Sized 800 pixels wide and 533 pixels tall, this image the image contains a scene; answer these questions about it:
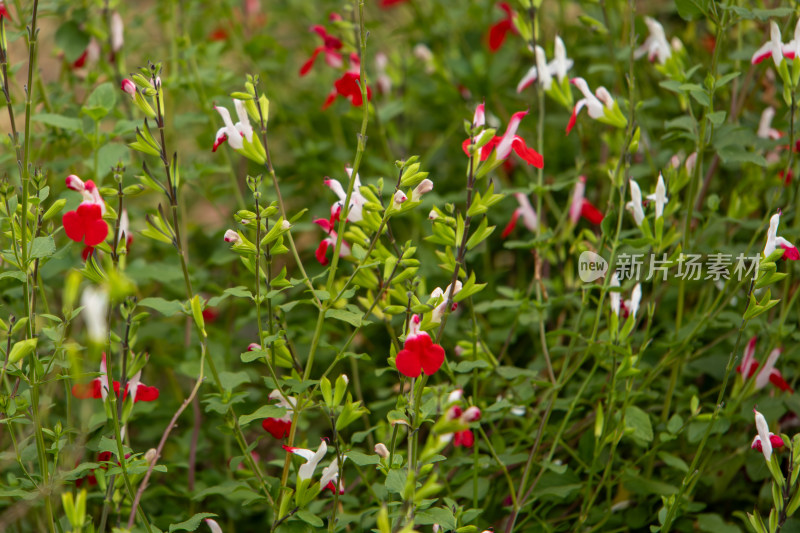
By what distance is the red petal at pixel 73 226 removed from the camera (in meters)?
1.08

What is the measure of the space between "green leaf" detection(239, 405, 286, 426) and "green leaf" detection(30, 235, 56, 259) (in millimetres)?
382

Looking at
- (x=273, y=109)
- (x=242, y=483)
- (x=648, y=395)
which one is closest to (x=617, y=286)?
(x=648, y=395)

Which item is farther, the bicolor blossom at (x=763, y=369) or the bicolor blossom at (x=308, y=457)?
the bicolor blossom at (x=763, y=369)

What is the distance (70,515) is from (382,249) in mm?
593

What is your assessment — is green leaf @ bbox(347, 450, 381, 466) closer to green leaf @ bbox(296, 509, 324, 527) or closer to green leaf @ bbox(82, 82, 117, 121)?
green leaf @ bbox(296, 509, 324, 527)

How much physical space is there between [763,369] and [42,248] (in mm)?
1300

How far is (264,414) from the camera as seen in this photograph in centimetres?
117

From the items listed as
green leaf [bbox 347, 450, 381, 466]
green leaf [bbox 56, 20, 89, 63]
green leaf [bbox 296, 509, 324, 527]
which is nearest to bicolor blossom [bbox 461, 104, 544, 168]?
green leaf [bbox 347, 450, 381, 466]

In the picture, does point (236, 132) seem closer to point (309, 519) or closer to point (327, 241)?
point (327, 241)

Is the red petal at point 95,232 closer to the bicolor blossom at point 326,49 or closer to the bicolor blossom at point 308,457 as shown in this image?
the bicolor blossom at point 308,457

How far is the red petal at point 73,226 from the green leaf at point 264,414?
1.16 ft

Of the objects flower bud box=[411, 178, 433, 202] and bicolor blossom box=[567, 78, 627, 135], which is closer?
flower bud box=[411, 178, 433, 202]

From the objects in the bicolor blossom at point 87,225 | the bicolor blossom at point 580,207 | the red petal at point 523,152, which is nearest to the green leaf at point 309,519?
the bicolor blossom at point 87,225

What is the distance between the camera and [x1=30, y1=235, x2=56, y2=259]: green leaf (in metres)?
1.16
